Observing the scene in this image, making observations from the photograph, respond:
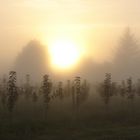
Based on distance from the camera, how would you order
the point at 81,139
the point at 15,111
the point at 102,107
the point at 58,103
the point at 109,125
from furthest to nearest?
the point at 58,103, the point at 102,107, the point at 15,111, the point at 109,125, the point at 81,139

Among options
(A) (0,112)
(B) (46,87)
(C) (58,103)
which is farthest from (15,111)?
(C) (58,103)

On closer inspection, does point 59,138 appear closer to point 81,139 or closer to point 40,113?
point 81,139

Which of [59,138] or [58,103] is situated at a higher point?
[58,103]

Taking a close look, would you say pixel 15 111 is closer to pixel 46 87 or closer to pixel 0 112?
pixel 0 112

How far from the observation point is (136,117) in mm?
47594

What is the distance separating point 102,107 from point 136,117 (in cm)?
1002

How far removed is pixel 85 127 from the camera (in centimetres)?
4009

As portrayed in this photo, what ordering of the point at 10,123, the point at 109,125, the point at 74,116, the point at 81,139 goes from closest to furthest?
the point at 81,139, the point at 10,123, the point at 109,125, the point at 74,116

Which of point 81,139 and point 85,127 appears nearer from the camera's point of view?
point 81,139

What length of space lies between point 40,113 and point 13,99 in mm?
7498

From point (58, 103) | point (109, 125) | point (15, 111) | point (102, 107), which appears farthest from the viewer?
point (58, 103)

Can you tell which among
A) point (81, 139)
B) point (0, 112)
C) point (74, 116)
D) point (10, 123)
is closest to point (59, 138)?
point (81, 139)

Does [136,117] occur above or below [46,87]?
below

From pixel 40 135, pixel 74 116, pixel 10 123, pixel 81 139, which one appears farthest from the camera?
pixel 74 116
